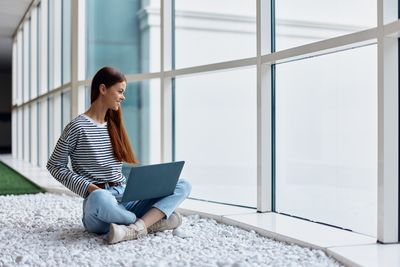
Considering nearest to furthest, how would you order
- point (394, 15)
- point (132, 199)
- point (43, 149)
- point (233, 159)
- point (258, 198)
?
point (394, 15), point (132, 199), point (258, 198), point (233, 159), point (43, 149)

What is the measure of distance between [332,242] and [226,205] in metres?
1.37

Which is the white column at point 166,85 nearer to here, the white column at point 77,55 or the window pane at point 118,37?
the window pane at point 118,37

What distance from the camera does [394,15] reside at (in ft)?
8.80

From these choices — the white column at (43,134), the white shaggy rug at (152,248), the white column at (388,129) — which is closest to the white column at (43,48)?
the white column at (43,134)

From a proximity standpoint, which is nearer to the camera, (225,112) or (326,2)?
(326,2)

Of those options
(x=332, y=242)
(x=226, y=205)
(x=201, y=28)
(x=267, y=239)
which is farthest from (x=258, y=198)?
(x=201, y=28)

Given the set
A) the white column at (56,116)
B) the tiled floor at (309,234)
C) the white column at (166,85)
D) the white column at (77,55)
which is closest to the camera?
the tiled floor at (309,234)

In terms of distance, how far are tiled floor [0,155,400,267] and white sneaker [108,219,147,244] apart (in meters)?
0.70

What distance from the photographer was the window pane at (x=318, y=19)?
3082 mm

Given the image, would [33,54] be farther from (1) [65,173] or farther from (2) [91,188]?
(2) [91,188]

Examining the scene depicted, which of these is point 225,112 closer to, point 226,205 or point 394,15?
point 226,205

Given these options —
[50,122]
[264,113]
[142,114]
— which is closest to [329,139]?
[264,113]

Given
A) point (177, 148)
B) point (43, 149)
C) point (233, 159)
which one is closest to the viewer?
point (233, 159)

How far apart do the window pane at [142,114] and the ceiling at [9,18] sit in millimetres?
4086
